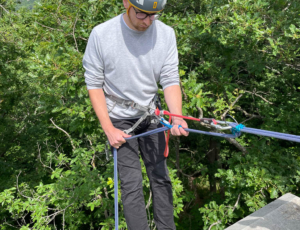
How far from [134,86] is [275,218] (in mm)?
1621

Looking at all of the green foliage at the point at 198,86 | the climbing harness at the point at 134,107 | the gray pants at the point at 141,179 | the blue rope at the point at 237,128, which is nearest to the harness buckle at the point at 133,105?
the climbing harness at the point at 134,107

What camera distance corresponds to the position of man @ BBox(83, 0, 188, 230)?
191 cm

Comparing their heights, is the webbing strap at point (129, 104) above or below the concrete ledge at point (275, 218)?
above

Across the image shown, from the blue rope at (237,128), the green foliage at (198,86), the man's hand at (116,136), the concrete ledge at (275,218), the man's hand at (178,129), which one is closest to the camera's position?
the blue rope at (237,128)

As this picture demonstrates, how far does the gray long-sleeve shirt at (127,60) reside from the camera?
191 cm

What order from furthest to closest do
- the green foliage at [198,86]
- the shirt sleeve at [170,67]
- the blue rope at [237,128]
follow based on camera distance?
the green foliage at [198,86], the shirt sleeve at [170,67], the blue rope at [237,128]

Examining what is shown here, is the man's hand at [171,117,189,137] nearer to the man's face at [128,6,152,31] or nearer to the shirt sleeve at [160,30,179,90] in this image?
the shirt sleeve at [160,30,179,90]

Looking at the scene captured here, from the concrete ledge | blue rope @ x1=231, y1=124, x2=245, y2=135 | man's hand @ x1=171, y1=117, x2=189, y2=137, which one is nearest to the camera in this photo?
blue rope @ x1=231, y1=124, x2=245, y2=135

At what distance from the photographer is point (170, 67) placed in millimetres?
2127

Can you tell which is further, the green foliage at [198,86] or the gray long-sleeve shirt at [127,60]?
the green foliage at [198,86]

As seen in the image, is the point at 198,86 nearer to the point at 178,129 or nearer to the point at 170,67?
the point at 170,67

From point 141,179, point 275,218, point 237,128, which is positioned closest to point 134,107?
point 141,179

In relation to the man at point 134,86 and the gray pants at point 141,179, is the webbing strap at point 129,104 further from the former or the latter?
the gray pants at point 141,179

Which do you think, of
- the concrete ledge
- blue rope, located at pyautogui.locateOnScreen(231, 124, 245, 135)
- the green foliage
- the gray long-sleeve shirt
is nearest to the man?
the gray long-sleeve shirt
